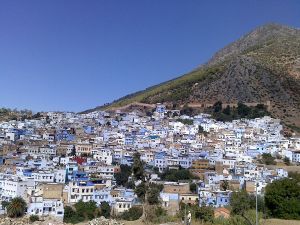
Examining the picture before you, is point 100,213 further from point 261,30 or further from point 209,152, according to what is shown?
point 261,30

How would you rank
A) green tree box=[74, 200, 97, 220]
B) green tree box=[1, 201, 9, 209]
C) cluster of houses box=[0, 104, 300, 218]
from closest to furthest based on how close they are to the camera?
green tree box=[74, 200, 97, 220]
green tree box=[1, 201, 9, 209]
cluster of houses box=[0, 104, 300, 218]

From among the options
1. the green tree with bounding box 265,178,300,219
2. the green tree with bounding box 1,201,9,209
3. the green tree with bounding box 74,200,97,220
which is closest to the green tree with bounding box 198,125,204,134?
the green tree with bounding box 74,200,97,220

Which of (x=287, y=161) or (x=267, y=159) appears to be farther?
(x=267, y=159)

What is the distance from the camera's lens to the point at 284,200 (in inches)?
637

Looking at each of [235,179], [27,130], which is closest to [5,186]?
[235,179]

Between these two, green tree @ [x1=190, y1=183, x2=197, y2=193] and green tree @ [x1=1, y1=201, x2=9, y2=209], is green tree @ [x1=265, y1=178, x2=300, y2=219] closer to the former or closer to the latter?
green tree @ [x1=190, y1=183, x2=197, y2=193]

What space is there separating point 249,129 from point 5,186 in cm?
2996

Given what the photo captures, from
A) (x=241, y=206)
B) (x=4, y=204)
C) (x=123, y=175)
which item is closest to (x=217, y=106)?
(x=123, y=175)

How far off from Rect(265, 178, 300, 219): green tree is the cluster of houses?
173 inches

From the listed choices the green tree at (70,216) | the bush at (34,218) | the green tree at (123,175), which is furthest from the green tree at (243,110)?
the bush at (34,218)

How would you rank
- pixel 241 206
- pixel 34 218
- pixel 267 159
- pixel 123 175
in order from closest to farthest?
pixel 241 206
pixel 34 218
pixel 123 175
pixel 267 159

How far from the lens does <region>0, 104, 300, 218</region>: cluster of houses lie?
3072 cm

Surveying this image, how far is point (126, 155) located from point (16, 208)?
1538cm

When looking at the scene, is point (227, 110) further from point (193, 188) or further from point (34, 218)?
point (34, 218)
